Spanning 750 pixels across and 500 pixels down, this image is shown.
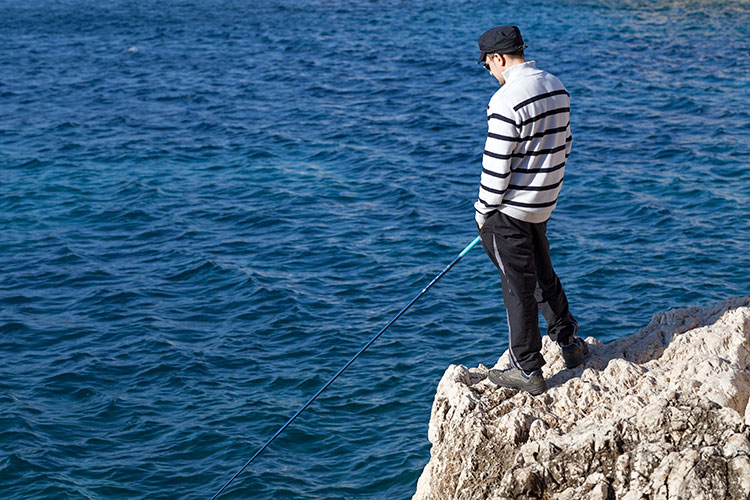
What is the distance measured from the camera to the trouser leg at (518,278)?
5430 mm

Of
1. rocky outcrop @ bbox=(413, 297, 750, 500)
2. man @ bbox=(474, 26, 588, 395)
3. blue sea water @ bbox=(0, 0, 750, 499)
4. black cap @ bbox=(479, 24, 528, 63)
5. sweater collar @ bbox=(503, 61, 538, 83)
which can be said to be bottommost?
blue sea water @ bbox=(0, 0, 750, 499)

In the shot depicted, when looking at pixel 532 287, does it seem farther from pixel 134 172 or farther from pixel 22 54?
pixel 22 54

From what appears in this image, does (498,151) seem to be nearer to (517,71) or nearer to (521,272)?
(517,71)

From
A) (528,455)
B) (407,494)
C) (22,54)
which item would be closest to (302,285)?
(407,494)

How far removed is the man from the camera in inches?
203

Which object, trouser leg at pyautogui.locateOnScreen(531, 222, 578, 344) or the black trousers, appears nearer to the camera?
the black trousers

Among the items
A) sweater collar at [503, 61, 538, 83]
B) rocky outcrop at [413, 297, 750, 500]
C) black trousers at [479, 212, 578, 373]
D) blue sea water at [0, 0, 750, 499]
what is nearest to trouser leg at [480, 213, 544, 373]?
black trousers at [479, 212, 578, 373]

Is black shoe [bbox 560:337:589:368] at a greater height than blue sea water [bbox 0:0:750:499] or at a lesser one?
greater

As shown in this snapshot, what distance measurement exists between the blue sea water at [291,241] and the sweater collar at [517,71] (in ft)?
12.8

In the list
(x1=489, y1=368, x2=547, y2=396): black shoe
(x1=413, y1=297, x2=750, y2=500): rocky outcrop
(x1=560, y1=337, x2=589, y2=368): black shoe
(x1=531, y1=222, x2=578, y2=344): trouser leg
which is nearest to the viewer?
(x1=413, y1=297, x2=750, y2=500): rocky outcrop

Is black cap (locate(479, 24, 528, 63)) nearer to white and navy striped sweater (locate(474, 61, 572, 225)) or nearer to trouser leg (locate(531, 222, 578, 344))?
white and navy striped sweater (locate(474, 61, 572, 225))

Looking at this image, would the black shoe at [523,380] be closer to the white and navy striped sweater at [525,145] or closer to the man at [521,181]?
the man at [521,181]

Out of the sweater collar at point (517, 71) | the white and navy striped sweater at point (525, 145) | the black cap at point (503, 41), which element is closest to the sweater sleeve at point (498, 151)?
the white and navy striped sweater at point (525, 145)

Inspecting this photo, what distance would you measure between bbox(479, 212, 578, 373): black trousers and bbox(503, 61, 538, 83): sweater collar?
2.62 ft
